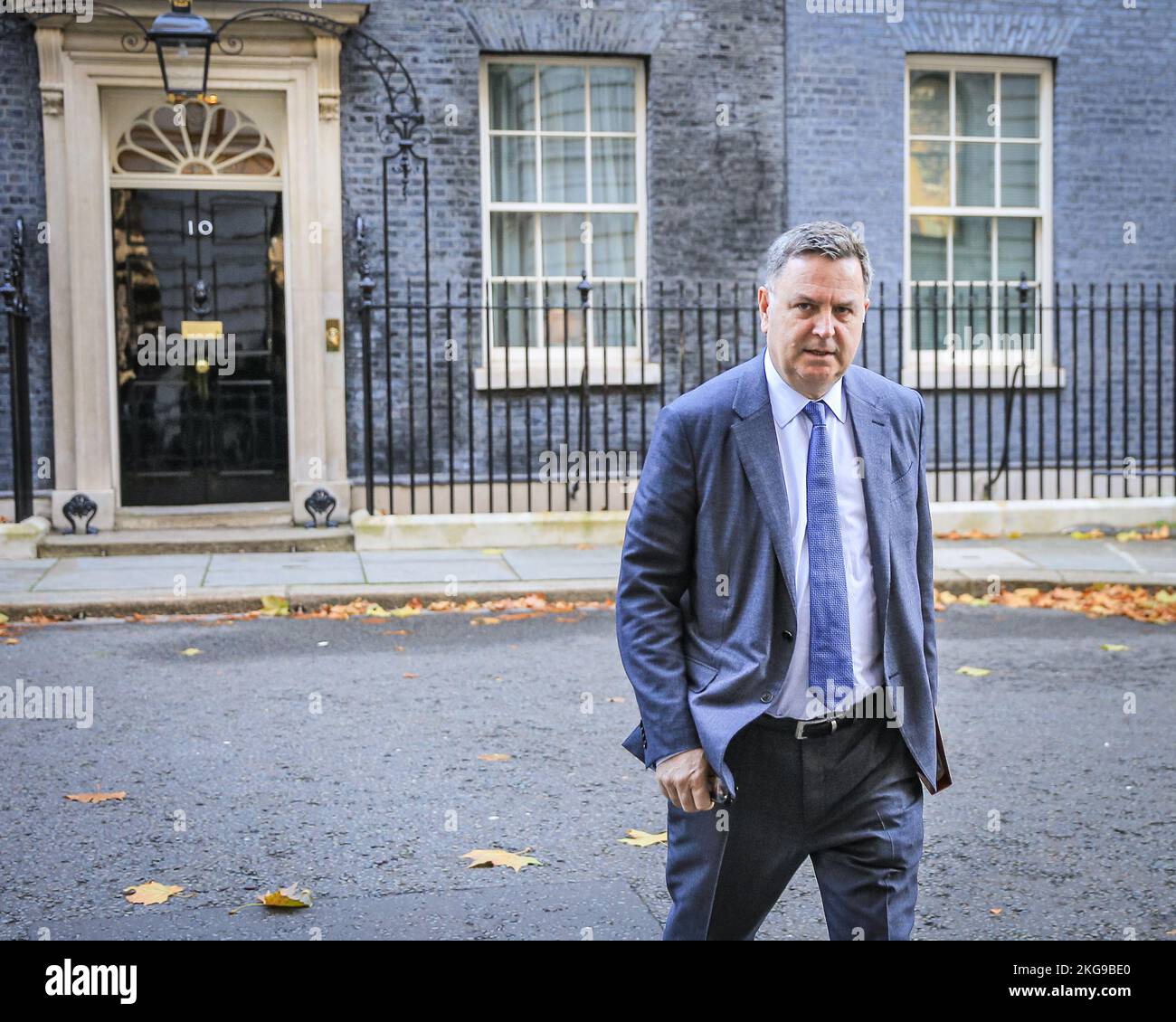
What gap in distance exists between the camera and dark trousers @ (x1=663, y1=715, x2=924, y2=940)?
2906 mm

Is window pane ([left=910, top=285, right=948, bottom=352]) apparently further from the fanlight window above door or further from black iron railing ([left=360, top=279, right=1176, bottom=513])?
the fanlight window above door

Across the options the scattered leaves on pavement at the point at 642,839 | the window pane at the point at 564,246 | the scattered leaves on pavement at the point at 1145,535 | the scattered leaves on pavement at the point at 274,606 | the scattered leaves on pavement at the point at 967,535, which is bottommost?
the scattered leaves on pavement at the point at 642,839

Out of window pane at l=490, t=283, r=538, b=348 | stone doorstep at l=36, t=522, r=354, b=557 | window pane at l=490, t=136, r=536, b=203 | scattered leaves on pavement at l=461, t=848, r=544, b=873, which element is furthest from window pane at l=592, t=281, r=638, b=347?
scattered leaves on pavement at l=461, t=848, r=544, b=873

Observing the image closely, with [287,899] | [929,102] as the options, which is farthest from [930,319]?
[287,899]

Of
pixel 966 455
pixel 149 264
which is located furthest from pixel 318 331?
pixel 966 455

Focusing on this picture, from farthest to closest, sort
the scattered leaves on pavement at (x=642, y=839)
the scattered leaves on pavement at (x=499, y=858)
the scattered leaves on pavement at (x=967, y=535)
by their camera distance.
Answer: the scattered leaves on pavement at (x=967, y=535) < the scattered leaves on pavement at (x=642, y=839) < the scattered leaves on pavement at (x=499, y=858)

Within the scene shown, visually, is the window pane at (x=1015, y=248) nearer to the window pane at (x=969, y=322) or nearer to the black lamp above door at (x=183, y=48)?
the window pane at (x=969, y=322)

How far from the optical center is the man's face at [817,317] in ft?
9.40

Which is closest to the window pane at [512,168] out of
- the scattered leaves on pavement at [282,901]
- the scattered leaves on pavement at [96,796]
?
the scattered leaves on pavement at [96,796]

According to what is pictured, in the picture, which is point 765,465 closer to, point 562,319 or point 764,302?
point 764,302

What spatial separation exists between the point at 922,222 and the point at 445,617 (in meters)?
7.01

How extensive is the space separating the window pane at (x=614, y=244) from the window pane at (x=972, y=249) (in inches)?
122

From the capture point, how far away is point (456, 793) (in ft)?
18.4

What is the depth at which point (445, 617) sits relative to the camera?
9555 millimetres
